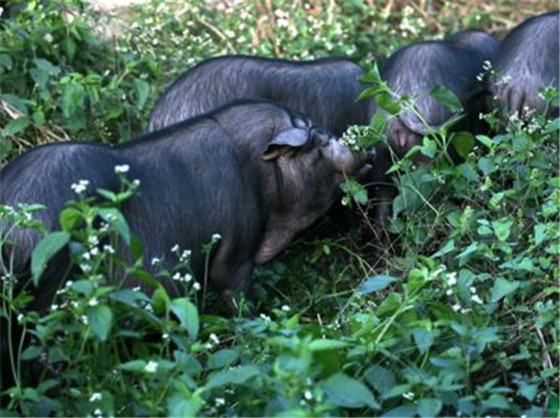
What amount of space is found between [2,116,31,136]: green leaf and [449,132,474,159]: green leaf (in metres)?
1.93

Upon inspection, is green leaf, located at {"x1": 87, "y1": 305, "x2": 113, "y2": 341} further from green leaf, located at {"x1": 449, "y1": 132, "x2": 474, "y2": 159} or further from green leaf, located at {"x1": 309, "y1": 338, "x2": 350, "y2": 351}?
green leaf, located at {"x1": 449, "y1": 132, "x2": 474, "y2": 159}

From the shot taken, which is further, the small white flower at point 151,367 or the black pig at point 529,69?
the black pig at point 529,69

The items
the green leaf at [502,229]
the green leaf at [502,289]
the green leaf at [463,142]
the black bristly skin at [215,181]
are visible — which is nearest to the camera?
the green leaf at [502,289]

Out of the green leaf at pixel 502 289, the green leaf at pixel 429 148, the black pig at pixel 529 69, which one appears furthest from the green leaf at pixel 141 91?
the green leaf at pixel 502 289

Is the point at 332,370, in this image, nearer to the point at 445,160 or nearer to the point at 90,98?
the point at 445,160

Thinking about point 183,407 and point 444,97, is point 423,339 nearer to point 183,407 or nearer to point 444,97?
point 183,407

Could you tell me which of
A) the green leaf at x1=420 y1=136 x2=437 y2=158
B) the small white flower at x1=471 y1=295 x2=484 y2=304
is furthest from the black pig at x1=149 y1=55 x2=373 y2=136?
the small white flower at x1=471 y1=295 x2=484 y2=304

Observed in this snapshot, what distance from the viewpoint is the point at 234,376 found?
13.1 ft

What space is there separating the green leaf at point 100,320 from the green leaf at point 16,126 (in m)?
2.58

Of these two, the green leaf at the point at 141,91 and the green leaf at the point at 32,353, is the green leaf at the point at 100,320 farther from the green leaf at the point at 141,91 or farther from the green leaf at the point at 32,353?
the green leaf at the point at 141,91

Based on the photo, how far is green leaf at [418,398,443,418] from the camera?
394 cm

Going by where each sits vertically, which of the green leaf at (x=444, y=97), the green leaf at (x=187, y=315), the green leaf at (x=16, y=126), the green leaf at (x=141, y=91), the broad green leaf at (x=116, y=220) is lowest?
the green leaf at (x=16, y=126)

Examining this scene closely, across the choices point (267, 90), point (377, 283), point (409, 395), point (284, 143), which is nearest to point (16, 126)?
point (267, 90)

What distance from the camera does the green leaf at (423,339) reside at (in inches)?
166
